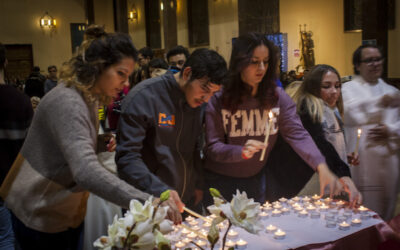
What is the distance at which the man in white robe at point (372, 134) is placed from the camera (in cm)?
309

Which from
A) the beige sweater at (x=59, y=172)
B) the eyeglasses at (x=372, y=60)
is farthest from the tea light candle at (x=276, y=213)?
the eyeglasses at (x=372, y=60)

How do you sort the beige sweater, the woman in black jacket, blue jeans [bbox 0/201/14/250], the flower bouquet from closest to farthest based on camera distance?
the flower bouquet
the beige sweater
blue jeans [bbox 0/201/14/250]
the woman in black jacket

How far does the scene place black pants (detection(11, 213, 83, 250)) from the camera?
1.80 m

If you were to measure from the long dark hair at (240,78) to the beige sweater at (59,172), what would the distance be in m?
1.01

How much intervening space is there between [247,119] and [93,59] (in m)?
1.16

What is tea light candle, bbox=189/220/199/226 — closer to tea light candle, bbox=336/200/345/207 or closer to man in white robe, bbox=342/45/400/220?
tea light candle, bbox=336/200/345/207

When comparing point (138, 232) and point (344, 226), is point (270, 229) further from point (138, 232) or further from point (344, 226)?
point (138, 232)

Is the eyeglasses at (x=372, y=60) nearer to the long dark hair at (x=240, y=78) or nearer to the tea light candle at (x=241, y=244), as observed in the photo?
the long dark hair at (x=240, y=78)

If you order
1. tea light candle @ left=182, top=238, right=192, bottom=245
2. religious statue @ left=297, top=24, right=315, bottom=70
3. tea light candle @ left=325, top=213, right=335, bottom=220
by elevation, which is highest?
religious statue @ left=297, top=24, right=315, bottom=70

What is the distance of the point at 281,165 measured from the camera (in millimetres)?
3023

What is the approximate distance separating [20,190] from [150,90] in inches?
32.0

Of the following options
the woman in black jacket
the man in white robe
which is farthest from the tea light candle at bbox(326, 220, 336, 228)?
the man in white robe

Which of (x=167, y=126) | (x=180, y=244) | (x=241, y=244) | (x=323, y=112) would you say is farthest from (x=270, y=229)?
(x=323, y=112)

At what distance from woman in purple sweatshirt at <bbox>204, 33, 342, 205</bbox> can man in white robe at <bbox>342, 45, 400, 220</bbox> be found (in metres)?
0.75
